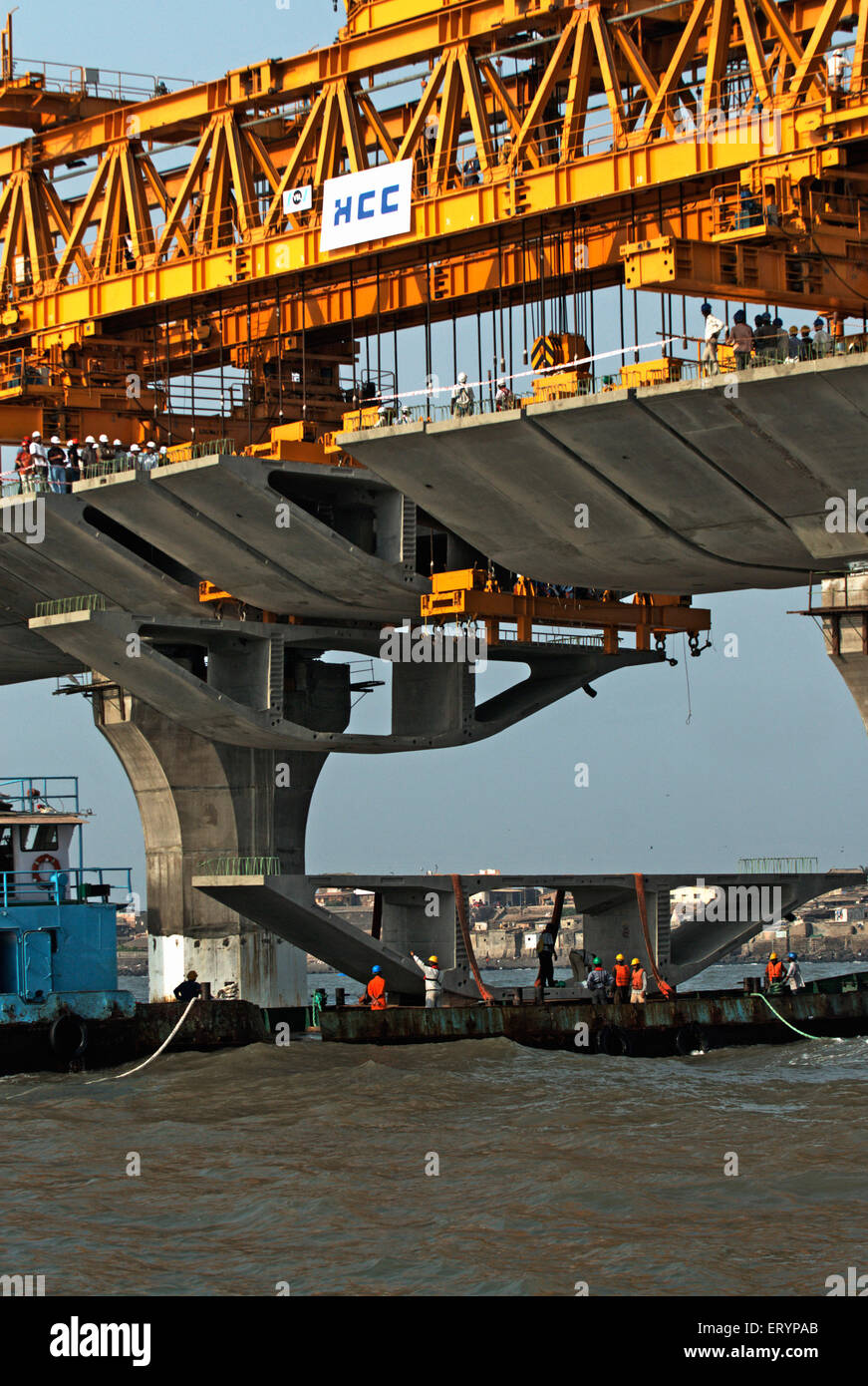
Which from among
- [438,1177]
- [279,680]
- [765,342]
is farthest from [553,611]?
[438,1177]

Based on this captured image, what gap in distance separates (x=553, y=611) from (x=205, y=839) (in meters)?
11.4

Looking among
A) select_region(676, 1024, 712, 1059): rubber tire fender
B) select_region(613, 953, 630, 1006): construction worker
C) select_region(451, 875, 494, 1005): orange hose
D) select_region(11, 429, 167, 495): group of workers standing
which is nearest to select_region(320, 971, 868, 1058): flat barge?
select_region(676, 1024, 712, 1059): rubber tire fender

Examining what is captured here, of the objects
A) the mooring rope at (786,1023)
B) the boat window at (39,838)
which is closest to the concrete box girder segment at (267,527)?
the boat window at (39,838)

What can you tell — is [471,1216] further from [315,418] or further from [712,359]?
[315,418]

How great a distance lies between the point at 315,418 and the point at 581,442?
16706 mm

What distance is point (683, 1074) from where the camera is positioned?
117 feet

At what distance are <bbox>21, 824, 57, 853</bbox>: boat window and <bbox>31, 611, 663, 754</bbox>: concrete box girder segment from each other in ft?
29.0

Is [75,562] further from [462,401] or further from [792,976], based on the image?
[792,976]

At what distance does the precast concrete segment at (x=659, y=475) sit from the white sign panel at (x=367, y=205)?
6753mm

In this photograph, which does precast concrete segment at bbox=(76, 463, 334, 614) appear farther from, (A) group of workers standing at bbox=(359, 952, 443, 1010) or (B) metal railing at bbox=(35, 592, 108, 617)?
(A) group of workers standing at bbox=(359, 952, 443, 1010)

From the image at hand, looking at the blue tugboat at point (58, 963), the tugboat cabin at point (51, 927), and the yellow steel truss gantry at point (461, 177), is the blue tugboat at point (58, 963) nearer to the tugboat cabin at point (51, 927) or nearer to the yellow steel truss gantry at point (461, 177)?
the tugboat cabin at point (51, 927)

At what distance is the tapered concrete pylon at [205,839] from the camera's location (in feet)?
167

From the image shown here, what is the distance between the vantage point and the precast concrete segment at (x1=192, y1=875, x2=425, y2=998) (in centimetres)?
4378
